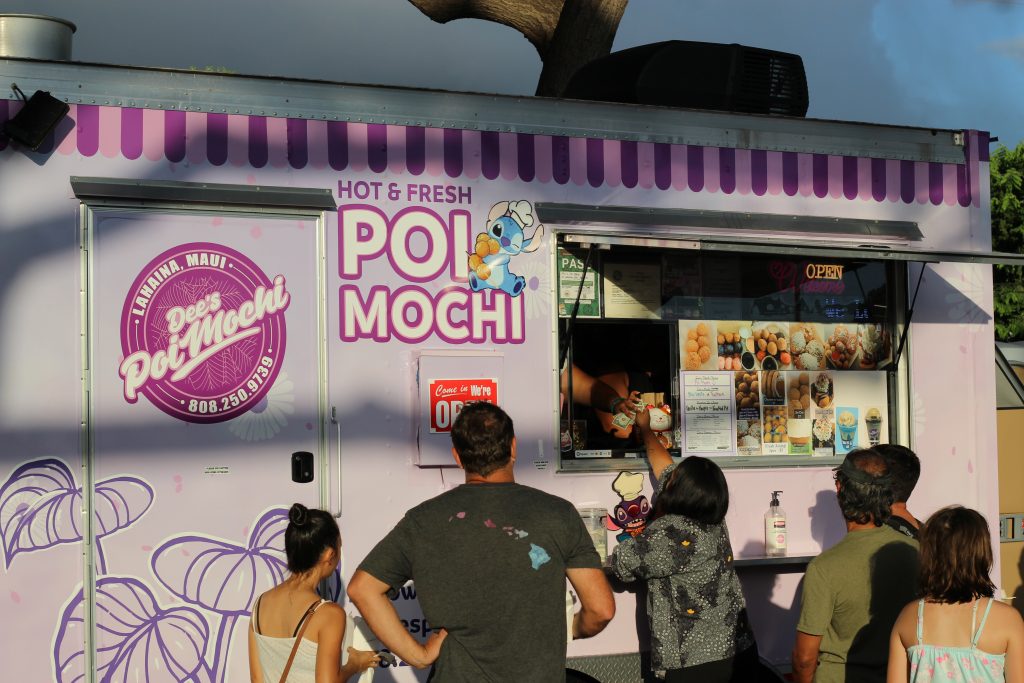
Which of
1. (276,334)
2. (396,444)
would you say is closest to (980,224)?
(396,444)

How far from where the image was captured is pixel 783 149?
19.2 ft

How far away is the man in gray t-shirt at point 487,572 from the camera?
3.18m

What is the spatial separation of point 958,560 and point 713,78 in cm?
347

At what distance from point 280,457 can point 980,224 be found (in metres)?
4.02

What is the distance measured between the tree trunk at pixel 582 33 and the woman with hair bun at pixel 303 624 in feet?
25.6

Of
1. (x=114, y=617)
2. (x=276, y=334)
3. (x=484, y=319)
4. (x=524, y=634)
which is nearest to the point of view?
(x=524, y=634)

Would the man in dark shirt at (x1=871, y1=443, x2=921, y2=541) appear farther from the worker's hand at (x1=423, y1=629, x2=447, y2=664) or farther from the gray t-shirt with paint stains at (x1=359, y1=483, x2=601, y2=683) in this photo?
the worker's hand at (x1=423, y1=629, x2=447, y2=664)

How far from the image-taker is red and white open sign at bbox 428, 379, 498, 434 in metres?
5.07

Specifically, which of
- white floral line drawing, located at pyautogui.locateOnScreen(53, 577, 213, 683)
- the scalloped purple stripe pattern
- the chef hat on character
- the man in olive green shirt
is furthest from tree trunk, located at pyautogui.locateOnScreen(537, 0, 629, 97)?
the man in olive green shirt

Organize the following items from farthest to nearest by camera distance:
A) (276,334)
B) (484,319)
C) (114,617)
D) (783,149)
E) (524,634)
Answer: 1. (783,149)
2. (484,319)
3. (276,334)
4. (114,617)
5. (524,634)

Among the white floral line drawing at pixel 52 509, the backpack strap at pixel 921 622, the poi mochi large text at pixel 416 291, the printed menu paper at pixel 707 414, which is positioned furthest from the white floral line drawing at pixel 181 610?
the backpack strap at pixel 921 622

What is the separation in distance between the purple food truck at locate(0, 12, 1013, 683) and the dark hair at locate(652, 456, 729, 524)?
1.07 m

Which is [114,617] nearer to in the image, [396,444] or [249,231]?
[396,444]

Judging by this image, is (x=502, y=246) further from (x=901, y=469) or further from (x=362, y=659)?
(x=362, y=659)
